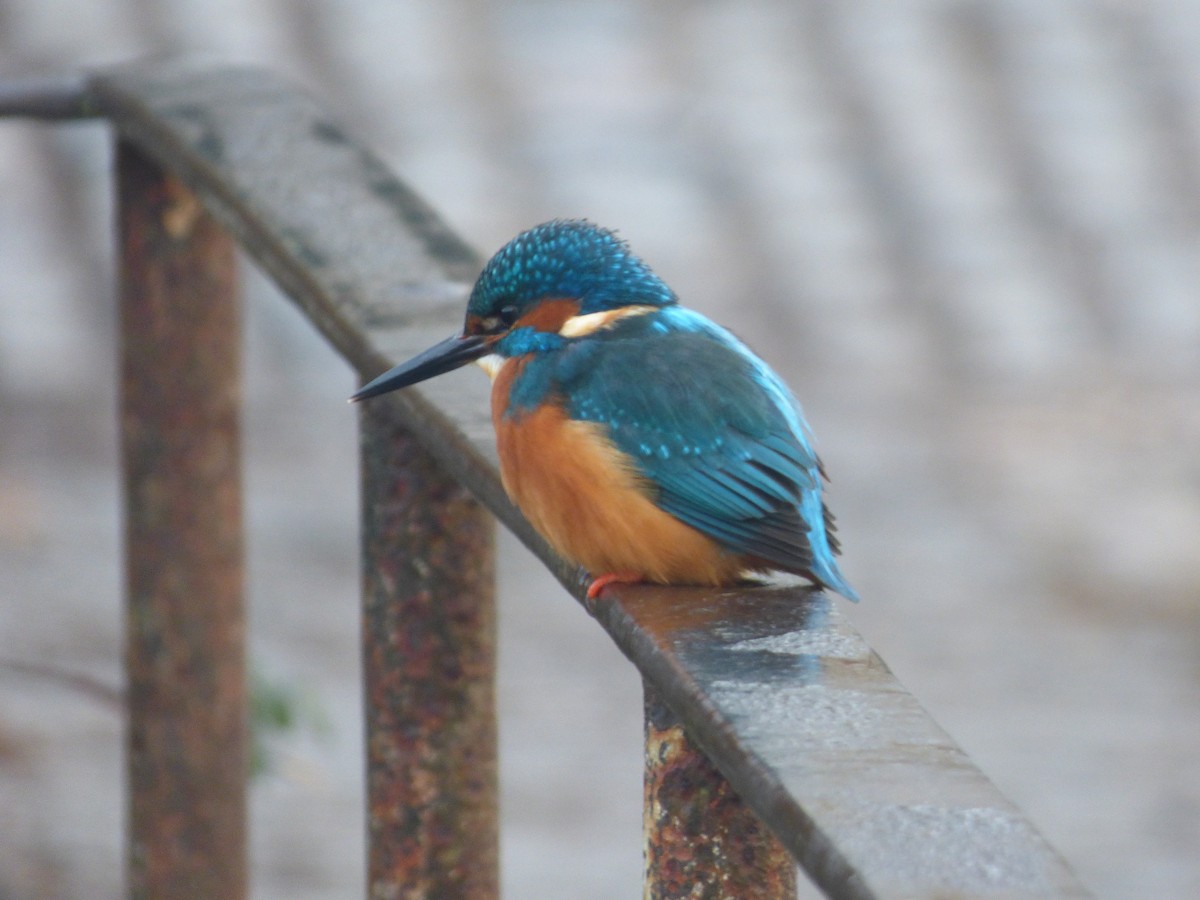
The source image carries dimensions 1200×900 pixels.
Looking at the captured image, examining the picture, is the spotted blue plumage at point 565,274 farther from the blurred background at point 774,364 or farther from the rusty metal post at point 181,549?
the blurred background at point 774,364

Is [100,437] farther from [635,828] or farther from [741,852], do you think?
[741,852]

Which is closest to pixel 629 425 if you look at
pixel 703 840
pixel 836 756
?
pixel 703 840

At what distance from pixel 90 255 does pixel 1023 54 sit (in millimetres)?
3810

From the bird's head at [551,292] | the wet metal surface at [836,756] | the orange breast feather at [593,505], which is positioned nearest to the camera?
the wet metal surface at [836,756]

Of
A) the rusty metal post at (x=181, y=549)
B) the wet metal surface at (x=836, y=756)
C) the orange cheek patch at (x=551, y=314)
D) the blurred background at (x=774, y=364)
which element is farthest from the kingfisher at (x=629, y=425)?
the blurred background at (x=774, y=364)

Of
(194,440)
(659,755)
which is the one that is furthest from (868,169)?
(659,755)

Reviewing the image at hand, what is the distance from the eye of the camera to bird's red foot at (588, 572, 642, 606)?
5.44 feet

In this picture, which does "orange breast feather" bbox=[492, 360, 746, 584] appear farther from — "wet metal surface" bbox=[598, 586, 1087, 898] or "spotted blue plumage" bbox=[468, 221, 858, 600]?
"wet metal surface" bbox=[598, 586, 1087, 898]

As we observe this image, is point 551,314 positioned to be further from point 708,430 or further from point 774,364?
point 774,364

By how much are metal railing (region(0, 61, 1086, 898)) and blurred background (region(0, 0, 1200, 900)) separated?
0.29 meters

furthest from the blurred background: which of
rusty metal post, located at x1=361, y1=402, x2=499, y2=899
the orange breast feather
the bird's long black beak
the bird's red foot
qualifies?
the bird's red foot

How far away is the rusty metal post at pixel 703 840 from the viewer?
128 centimetres

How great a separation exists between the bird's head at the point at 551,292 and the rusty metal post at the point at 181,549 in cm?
62

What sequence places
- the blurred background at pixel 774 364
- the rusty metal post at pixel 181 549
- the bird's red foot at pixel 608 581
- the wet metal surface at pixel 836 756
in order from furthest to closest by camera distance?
the blurred background at pixel 774 364
the rusty metal post at pixel 181 549
the bird's red foot at pixel 608 581
the wet metal surface at pixel 836 756
